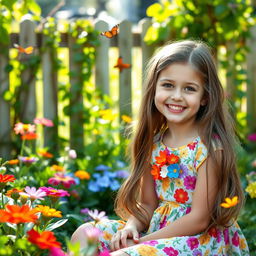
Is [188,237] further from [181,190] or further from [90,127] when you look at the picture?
[90,127]

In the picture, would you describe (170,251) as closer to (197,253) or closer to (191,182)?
(197,253)

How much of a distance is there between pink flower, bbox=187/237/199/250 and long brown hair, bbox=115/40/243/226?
11 cm

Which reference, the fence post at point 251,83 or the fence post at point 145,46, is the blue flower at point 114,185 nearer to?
the fence post at point 145,46

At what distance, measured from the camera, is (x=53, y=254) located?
1.57 meters

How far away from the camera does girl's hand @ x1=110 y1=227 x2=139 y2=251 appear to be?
2260mm

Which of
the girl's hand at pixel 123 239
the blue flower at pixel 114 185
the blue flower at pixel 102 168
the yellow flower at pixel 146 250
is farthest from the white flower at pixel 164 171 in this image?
the blue flower at pixel 102 168

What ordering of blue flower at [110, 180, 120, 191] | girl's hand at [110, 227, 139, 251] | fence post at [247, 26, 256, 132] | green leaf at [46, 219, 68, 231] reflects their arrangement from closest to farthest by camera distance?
1. green leaf at [46, 219, 68, 231]
2. girl's hand at [110, 227, 139, 251]
3. blue flower at [110, 180, 120, 191]
4. fence post at [247, 26, 256, 132]

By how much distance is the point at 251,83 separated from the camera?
5.07 m

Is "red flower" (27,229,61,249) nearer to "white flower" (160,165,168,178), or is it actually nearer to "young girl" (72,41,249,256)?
"young girl" (72,41,249,256)

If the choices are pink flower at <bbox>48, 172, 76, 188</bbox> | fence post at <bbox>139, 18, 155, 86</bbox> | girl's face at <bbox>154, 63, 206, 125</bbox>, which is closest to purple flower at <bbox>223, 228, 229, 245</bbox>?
girl's face at <bbox>154, 63, 206, 125</bbox>

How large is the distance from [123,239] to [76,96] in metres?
2.10

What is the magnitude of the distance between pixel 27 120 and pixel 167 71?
6.32 ft

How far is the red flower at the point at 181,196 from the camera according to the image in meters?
2.40

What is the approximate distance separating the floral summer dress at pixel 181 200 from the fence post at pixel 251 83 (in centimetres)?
260
